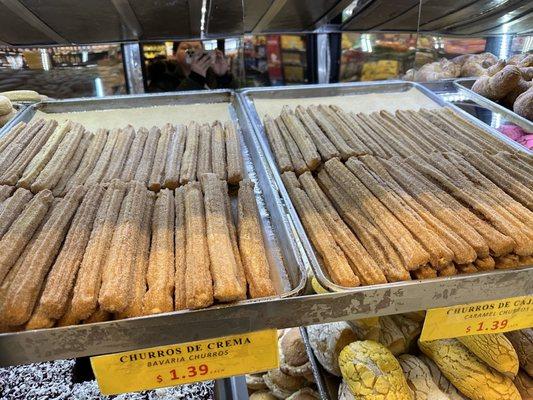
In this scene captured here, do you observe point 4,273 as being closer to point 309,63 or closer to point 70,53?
point 70,53

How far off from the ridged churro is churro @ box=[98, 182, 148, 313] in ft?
0.96

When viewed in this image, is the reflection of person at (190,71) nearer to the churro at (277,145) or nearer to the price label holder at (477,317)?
the churro at (277,145)

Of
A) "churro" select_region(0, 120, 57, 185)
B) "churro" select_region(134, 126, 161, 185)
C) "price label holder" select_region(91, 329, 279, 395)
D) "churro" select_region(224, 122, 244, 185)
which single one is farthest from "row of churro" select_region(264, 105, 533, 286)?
"churro" select_region(0, 120, 57, 185)

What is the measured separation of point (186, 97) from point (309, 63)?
1418mm

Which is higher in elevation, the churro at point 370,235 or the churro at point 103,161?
the churro at point 103,161

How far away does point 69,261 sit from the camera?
1.16 metres

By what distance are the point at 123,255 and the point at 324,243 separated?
0.52 meters

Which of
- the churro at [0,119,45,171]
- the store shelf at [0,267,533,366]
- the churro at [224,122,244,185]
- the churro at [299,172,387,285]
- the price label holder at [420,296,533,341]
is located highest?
the churro at [0,119,45,171]

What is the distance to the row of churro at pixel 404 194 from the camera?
1.19 meters

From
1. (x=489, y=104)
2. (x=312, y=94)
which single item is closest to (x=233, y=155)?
(x=312, y=94)

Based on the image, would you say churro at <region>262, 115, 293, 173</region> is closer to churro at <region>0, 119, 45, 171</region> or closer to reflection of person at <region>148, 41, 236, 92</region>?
reflection of person at <region>148, 41, 236, 92</region>

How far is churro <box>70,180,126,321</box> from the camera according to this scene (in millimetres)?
1020

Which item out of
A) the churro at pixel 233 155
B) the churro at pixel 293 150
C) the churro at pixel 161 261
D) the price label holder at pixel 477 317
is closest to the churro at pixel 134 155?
the churro at pixel 161 261

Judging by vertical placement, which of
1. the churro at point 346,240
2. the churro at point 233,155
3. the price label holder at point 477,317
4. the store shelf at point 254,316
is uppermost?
the churro at point 233,155
